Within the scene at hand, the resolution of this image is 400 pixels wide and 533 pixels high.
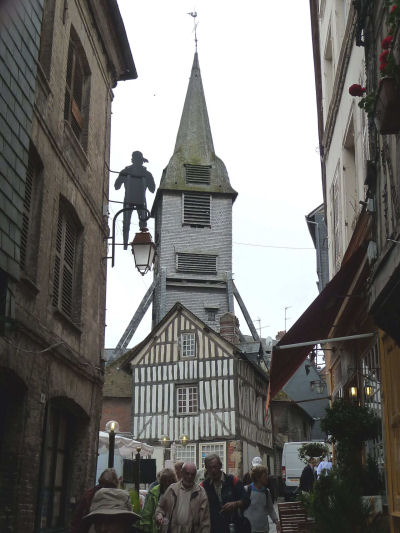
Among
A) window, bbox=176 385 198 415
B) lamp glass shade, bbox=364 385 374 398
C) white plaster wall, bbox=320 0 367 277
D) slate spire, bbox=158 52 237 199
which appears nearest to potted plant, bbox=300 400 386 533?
lamp glass shade, bbox=364 385 374 398

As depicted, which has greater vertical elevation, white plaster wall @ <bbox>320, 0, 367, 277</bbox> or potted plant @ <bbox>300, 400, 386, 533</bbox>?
white plaster wall @ <bbox>320, 0, 367, 277</bbox>

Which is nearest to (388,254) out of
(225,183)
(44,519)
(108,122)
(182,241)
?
(44,519)

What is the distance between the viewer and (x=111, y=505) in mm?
4270

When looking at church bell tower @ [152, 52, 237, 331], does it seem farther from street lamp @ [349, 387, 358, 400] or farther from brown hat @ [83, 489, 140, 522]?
brown hat @ [83, 489, 140, 522]

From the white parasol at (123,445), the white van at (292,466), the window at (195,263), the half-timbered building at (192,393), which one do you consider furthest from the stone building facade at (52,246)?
the window at (195,263)

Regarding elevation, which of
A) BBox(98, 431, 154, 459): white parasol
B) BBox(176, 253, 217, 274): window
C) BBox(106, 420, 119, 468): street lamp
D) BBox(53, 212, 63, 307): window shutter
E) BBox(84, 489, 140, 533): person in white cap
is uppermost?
BBox(176, 253, 217, 274): window

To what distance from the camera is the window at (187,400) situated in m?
27.0

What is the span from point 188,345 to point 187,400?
219cm

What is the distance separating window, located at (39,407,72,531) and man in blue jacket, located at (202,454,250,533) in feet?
8.00

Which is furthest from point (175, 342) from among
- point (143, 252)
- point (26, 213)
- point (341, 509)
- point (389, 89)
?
point (389, 89)

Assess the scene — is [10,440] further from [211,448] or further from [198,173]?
[198,173]

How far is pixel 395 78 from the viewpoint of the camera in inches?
175

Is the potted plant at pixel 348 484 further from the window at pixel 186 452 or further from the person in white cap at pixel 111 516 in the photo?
the window at pixel 186 452

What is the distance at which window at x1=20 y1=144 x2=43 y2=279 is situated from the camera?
805 centimetres
